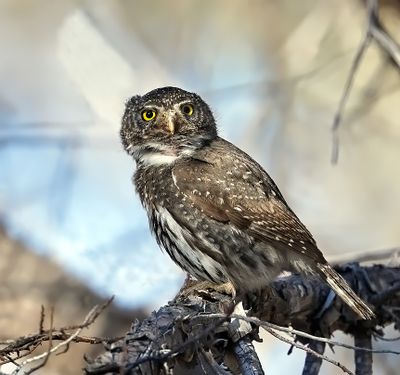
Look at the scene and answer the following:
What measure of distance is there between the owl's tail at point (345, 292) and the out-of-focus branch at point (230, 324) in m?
0.14

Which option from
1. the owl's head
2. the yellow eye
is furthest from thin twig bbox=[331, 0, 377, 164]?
the yellow eye

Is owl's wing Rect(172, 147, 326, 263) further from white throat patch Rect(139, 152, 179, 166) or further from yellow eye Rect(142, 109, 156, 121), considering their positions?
yellow eye Rect(142, 109, 156, 121)

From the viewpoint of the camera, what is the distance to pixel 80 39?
9.35 m

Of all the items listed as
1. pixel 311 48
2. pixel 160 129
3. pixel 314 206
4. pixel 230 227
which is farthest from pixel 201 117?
pixel 311 48

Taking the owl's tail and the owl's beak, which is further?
the owl's beak

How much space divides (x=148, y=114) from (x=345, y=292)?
1686 millimetres

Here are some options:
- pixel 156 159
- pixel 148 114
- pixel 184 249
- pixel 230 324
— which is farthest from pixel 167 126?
pixel 230 324

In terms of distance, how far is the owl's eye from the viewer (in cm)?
534

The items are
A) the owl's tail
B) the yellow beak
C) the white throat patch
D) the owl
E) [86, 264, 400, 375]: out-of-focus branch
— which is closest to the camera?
[86, 264, 400, 375]: out-of-focus branch

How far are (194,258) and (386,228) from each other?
4593 mm

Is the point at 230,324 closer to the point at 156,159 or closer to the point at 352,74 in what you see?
the point at 156,159

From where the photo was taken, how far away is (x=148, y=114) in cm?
533

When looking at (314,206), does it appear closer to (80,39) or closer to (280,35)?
(280,35)

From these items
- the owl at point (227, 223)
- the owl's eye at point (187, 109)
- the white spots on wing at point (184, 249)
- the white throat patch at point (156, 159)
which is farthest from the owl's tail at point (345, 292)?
the owl's eye at point (187, 109)
